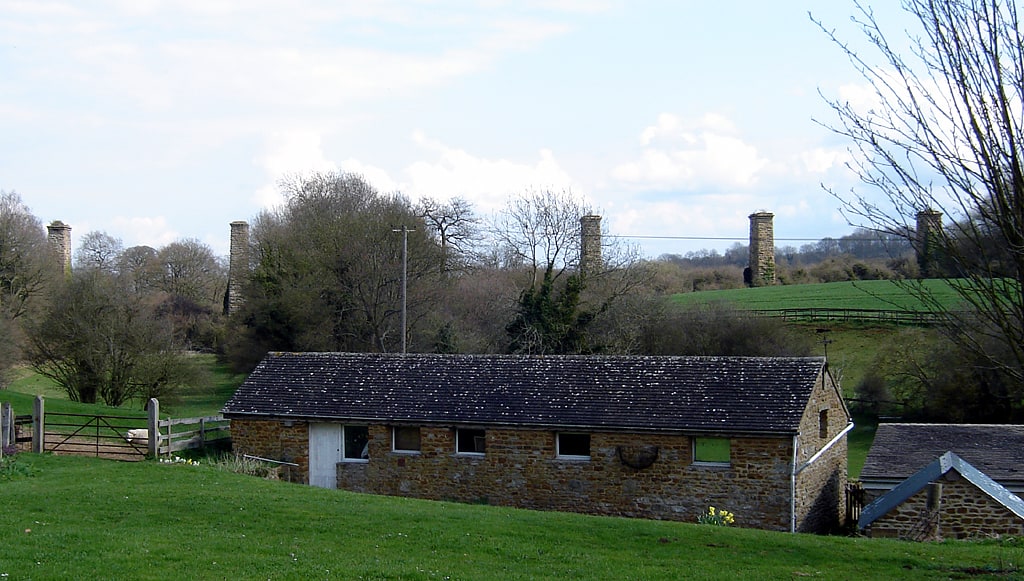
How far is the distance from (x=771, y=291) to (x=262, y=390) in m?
45.4

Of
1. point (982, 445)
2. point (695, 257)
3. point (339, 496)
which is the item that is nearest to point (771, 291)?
point (695, 257)

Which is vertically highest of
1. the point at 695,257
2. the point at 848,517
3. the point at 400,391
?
the point at 695,257

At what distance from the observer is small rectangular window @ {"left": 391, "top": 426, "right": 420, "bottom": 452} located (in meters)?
23.4

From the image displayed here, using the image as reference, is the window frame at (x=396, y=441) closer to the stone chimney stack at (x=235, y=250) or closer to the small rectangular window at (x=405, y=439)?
the small rectangular window at (x=405, y=439)

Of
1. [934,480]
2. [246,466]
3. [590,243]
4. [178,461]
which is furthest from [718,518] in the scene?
[590,243]

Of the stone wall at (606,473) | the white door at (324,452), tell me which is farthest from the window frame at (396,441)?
the white door at (324,452)

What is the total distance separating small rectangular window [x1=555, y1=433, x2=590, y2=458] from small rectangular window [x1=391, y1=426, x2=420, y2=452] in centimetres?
371

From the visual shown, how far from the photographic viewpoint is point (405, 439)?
23484mm

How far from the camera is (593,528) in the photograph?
15188mm

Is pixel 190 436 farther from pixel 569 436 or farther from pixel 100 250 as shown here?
pixel 100 250

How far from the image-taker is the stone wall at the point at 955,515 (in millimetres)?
18250

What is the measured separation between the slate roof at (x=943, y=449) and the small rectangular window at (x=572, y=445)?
23.5ft

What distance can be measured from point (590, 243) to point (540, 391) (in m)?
27.4

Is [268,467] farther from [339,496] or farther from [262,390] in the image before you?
[339,496]
